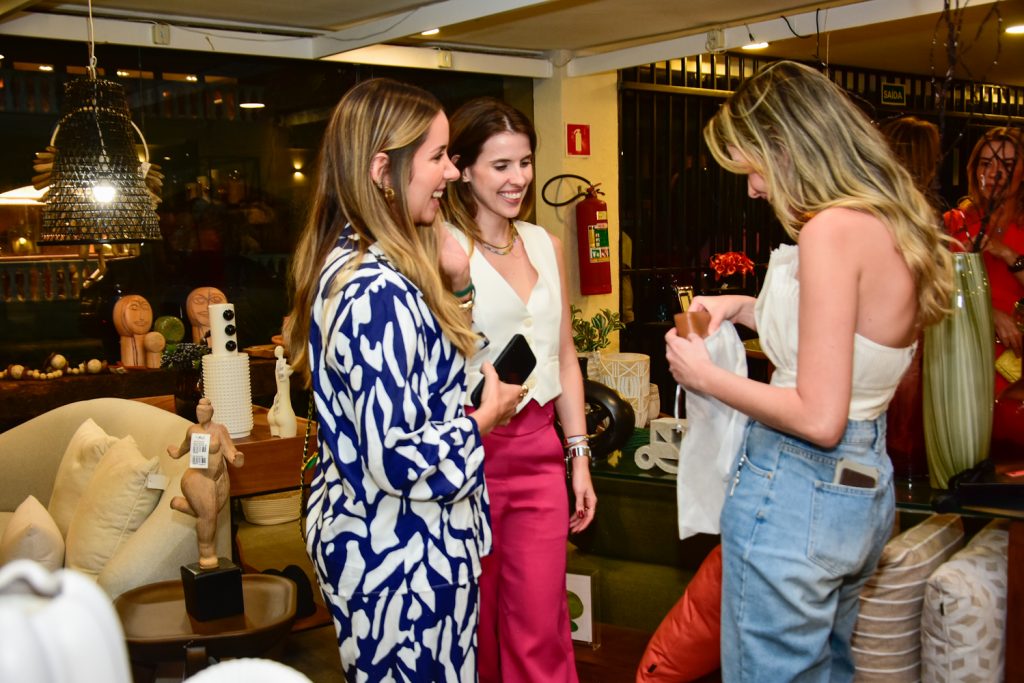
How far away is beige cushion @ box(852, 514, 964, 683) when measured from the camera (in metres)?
2.48

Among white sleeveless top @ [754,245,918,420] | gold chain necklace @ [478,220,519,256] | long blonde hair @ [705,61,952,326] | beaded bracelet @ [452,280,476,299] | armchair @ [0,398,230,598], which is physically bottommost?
armchair @ [0,398,230,598]

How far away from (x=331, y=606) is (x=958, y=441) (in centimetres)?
151

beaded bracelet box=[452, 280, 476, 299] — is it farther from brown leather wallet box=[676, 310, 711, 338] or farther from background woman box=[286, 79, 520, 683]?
brown leather wallet box=[676, 310, 711, 338]

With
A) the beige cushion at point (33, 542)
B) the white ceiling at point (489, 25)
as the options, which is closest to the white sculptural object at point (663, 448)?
the beige cushion at point (33, 542)

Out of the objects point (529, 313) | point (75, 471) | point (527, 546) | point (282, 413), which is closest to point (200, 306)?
point (75, 471)

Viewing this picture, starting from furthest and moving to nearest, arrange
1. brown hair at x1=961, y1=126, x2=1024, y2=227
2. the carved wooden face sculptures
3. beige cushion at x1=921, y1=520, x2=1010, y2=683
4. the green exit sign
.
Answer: the green exit sign → the carved wooden face sculptures → brown hair at x1=961, y1=126, x2=1024, y2=227 → beige cushion at x1=921, y1=520, x2=1010, y2=683

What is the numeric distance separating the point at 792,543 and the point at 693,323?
1.42 ft

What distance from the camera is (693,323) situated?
189cm

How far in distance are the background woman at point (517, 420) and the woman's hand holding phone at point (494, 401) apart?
340 mm

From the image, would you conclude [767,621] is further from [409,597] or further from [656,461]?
[656,461]

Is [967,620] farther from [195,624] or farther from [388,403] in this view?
[195,624]

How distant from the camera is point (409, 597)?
176cm

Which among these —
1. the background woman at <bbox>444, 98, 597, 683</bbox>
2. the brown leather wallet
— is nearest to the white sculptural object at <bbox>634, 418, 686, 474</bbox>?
the background woman at <bbox>444, 98, 597, 683</bbox>

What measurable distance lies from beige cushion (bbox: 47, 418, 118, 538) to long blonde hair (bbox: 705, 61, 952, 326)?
9.43ft
